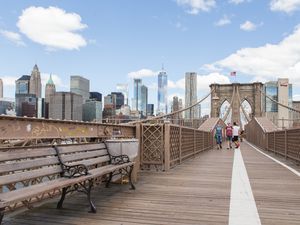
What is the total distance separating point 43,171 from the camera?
432 centimetres

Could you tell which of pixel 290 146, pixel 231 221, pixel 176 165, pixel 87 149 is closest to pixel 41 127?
pixel 87 149

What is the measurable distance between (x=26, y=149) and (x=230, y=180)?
4.70m

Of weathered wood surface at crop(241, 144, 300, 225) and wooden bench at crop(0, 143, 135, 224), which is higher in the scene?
wooden bench at crop(0, 143, 135, 224)

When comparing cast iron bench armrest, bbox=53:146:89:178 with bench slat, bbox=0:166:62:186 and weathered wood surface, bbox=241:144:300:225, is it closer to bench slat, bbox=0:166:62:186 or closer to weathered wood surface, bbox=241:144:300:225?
bench slat, bbox=0:166:62:186

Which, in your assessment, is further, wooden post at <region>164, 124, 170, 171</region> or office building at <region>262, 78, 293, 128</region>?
office building at <region>262, 78, 293, 128</region>

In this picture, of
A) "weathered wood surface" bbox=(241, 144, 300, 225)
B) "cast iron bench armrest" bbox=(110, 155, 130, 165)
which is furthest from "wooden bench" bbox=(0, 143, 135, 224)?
"weathered wood surface" bbox=(241, 144, 300, 225)

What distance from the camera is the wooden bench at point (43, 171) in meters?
3.71

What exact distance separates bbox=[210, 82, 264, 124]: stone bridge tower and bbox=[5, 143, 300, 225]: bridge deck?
62.8 meters

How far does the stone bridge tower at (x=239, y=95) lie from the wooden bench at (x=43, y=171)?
2550 inches

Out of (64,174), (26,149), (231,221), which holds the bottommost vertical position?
(231,221)

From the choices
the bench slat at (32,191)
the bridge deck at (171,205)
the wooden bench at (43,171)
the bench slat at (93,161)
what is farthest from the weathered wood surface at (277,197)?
the bench slat at (93,161)

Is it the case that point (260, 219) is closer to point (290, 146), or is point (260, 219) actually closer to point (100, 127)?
point (100, 127)

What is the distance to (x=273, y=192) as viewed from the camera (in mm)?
6328

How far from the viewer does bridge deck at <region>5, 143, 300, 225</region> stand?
4.36 meters
